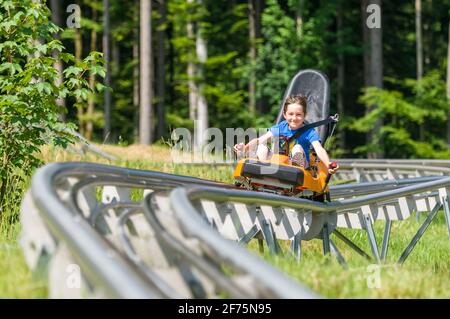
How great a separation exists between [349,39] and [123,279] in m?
33.0

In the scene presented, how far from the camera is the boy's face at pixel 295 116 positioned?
25.6 feet

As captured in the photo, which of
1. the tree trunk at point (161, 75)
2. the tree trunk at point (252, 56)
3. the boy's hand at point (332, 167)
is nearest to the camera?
the boy's hand at point (332, 167)

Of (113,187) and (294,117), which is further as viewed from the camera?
(294,117)

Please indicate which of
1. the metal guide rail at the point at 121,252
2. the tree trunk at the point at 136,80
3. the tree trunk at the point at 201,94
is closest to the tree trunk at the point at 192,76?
the tree trunk at the point at 201,94

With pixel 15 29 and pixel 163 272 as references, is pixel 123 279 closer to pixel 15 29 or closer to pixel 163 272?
pixel 163 272

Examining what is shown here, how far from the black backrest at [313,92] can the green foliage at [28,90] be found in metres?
2.26

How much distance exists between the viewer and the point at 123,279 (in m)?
3.35

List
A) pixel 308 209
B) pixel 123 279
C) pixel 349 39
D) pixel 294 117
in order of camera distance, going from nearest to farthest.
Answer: pixel 123 279 < pixel 308 209 < pixel 294 117 < pixel 349 39

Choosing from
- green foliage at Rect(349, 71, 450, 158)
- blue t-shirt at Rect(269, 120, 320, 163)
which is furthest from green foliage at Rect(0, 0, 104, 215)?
green foliage at Rect(349, 71, 450, 158)

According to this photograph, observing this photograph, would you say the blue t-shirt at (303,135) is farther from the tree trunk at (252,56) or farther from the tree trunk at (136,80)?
the tree trunk at (136,80)

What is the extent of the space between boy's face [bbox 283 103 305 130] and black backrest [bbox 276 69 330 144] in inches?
A: 20.8

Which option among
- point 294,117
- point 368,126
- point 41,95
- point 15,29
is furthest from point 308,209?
point 368,126

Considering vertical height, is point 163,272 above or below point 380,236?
above
